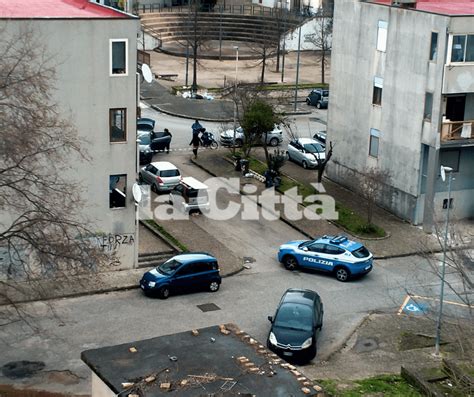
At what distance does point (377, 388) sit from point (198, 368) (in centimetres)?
803

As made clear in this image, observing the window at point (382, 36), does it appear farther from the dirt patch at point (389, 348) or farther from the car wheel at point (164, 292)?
the car wheel at point (164, 292)

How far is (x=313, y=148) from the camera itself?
167 feet

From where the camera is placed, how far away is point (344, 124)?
4753 cm

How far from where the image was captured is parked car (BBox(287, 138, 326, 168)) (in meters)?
50.0

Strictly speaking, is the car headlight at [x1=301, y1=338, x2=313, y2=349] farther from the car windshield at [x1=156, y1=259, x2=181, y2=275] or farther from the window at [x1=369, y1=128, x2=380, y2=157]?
the window at [x1=369, y1=128, x2=380, y2=157]

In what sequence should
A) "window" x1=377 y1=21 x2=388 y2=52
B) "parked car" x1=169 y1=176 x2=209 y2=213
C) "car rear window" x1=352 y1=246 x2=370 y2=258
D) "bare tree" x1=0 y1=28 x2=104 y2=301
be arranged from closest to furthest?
"bare tree" x1=0 y1=28 x2=104 y2=301 < "car rear window" x1=352 y1=246 x2=370 y2=258 < "parked car" x1=169 y1=176 x2=209 y2=213 < "window" x1=377 y1=21 x2=388 y2=52

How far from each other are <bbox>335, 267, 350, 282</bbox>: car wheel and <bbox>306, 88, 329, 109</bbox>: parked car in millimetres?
29120

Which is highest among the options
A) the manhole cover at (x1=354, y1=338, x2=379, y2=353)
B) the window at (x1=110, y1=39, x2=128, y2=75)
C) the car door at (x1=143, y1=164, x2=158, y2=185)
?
the window at (x1=110, y1=39, x2=128, y2=75)

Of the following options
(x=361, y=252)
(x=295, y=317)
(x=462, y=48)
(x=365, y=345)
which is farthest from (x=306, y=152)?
(x=295, y=317)

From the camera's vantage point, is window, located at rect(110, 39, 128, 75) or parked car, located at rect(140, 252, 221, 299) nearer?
parked car, located at rect(140, 252, 221, 299)

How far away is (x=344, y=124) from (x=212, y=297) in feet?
51.0

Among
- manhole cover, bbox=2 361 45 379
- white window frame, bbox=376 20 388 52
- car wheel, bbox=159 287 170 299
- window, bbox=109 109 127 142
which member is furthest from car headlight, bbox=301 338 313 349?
white window frame, bbox=376 20 388 52

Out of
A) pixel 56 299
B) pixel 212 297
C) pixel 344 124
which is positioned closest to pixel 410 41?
pixel 344 124

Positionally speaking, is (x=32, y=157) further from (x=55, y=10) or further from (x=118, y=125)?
(x=55, y=10)
